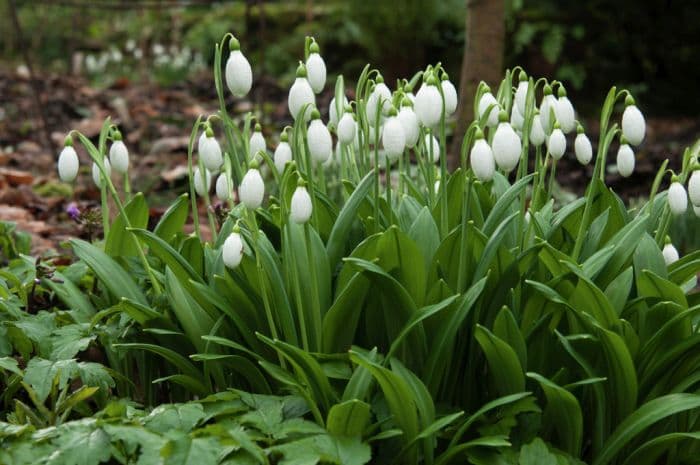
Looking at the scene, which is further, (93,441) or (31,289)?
(31,289)

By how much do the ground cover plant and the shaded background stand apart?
3049 millimetres

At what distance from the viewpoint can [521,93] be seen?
7.87ft

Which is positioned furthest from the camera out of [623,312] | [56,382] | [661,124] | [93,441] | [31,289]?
[661,124]

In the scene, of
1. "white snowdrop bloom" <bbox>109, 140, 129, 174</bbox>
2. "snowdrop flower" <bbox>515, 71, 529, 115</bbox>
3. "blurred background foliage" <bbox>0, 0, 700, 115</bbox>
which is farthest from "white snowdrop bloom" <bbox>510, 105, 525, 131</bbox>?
"blurred background foliage" <bbox>0, 0, 700, 115</bbox>

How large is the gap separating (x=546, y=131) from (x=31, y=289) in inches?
65.1

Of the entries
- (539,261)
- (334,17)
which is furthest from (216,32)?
(539,261)

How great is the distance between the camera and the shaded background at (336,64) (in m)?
6.32

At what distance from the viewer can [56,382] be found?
2.07 metres

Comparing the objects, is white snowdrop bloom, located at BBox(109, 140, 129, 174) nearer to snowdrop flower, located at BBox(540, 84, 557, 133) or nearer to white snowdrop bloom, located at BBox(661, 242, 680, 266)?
snowdrop flower, located at BBox(540, 84, 557, 133)

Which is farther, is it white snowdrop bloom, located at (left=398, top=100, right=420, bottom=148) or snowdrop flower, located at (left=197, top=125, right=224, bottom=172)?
snowdrop flower, located at (left=197, top=125, right=224, bottom=172)

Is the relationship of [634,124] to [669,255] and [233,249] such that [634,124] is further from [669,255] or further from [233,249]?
[233,249]

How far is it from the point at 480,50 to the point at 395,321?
2547mm

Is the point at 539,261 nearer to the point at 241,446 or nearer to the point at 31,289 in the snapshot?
the point at 241,446

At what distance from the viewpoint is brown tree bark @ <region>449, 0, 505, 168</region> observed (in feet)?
14.2
